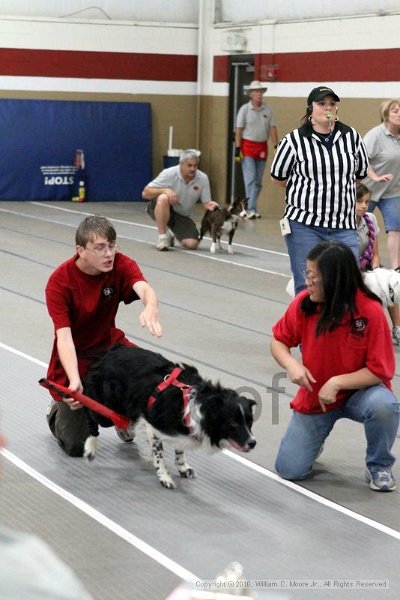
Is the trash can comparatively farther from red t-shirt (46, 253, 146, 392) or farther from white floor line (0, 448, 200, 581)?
white floor line (0, 448, 200, 581)

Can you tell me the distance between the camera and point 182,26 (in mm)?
18422

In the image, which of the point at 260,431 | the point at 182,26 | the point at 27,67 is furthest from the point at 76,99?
the point at 260,431

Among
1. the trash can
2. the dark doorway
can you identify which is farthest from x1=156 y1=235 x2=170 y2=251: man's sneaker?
the trash can

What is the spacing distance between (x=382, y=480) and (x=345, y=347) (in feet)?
1.94

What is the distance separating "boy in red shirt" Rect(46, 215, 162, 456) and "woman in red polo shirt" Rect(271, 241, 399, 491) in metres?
0.69

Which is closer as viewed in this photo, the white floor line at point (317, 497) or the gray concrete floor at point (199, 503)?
the gray concrete floor at point (199, 503)

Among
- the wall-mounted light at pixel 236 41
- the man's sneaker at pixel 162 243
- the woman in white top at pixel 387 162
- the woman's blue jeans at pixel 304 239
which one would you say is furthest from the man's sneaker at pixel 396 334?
the wall-mounted light at pixel 236 41

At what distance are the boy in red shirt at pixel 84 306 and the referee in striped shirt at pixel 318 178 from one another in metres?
1.78

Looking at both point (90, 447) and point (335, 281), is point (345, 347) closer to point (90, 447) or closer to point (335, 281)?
point (335, 281)

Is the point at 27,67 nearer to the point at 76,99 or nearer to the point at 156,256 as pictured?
the point at 76,99

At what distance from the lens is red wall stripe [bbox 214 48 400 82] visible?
1420 cm

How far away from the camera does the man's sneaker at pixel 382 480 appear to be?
4.69 metres

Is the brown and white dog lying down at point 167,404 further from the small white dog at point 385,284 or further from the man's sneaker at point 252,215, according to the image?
the man's sneaker at point 252,215

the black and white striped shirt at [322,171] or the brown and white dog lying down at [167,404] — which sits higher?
the black and white striped shirt at [322,171]
